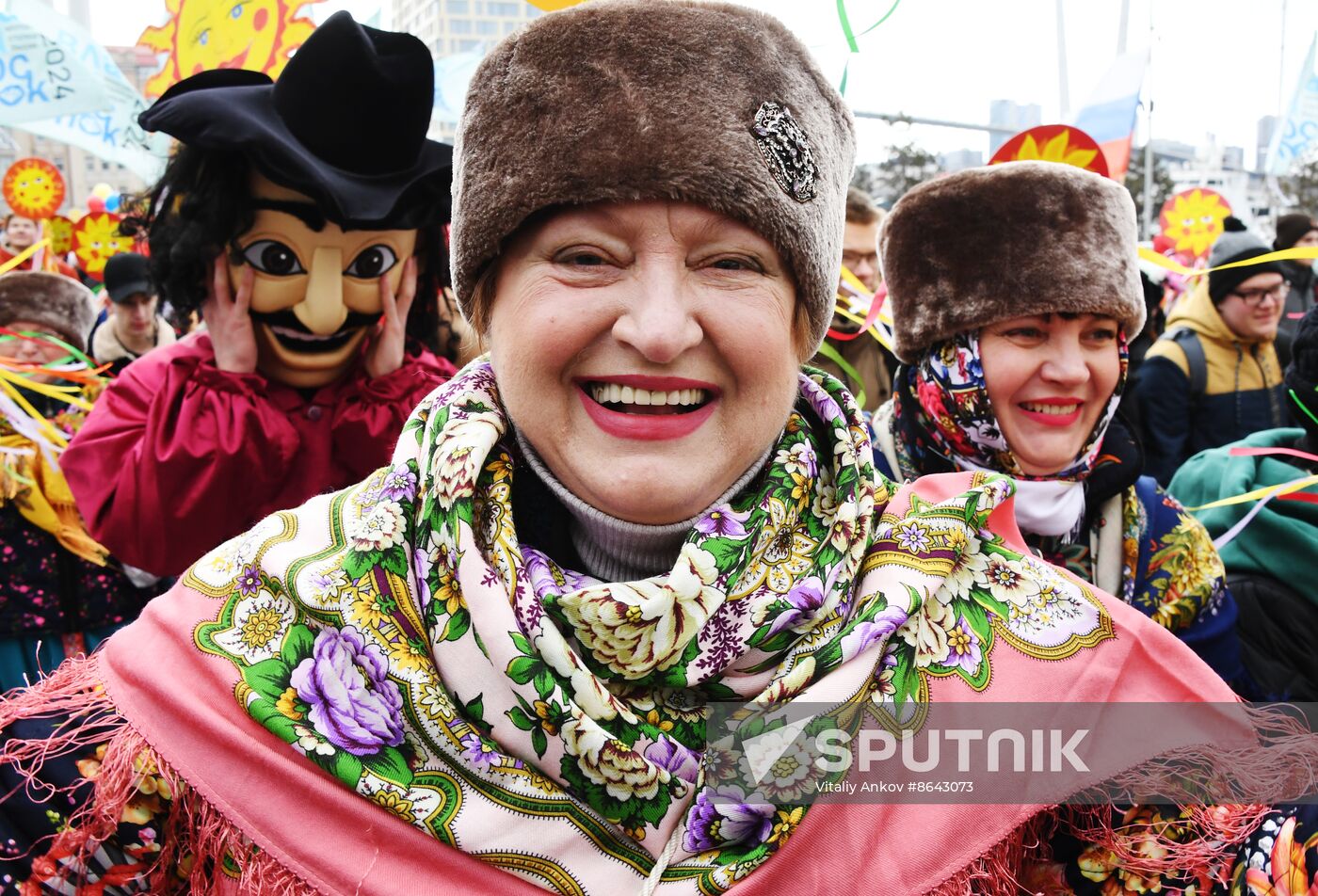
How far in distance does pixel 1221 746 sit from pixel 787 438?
0.73m

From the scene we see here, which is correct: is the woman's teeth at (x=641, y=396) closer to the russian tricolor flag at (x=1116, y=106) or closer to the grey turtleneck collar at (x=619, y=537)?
the grey turtleneck collar at (x=619, y=537)

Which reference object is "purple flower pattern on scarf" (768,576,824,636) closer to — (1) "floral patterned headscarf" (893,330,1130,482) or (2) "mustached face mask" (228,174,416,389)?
(1) "floral patterned headscarf" (893,330,1130,482)

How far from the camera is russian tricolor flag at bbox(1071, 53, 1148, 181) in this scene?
4.33 m

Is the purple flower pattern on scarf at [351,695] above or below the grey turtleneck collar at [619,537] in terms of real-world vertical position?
below

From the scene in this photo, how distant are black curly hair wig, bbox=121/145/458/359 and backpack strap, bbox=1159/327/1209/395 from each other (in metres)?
3.71

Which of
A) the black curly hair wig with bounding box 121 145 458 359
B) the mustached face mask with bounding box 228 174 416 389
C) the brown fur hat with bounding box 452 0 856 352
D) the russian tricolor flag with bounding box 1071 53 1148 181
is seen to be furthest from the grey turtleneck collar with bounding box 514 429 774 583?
the russian tricolor flag with bounding box 1071 53 1148 181

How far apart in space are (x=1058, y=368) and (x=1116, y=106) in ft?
8.26

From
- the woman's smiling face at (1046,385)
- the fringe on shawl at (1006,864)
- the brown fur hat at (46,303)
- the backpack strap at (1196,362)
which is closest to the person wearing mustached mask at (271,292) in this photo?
the woman's smiling face at (1046,385)

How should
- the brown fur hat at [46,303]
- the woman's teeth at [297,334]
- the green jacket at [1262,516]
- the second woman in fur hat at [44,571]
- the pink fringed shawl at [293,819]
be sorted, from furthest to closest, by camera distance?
the brown fur hat at [46,303] → the second woman in fur hat at [44,571] → the woman's teeth at [297,334] → the green jacket at [1262,516] → the pink fringed shawl at [293,819]

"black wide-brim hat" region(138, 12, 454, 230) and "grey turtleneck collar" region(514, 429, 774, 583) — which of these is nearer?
"grey turtleneck collar" region(514, 429, 774, 583)

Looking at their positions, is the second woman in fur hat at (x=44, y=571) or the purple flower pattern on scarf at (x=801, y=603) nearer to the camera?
the purple flower pattern on scarf at (x=801, y=603)

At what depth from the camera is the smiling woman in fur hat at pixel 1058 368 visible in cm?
249

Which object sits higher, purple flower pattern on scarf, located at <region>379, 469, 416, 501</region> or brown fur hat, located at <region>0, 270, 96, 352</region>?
purple flower pattern on scarf, located at <region>379, 469, 416, 501</region>

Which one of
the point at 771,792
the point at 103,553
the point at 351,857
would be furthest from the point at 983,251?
the point at 103,553
